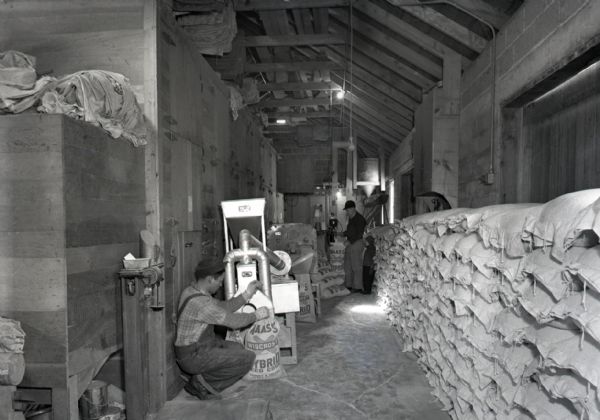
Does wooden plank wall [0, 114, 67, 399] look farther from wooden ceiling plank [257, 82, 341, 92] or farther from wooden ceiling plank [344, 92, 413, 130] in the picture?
wooden ceiling plank [344, 92, 413, 130]

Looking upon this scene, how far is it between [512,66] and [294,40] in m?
3.29

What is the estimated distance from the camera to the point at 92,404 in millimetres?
2504

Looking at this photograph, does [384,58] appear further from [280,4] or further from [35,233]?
[35,233]

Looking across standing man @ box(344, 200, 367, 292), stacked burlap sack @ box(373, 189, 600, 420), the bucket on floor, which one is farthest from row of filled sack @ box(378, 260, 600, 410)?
standing man @ box(344, 200, 367, 292)

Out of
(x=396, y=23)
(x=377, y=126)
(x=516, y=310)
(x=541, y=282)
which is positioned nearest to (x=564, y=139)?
(x=516, y=310)

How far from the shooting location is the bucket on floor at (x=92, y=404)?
8.19 feet

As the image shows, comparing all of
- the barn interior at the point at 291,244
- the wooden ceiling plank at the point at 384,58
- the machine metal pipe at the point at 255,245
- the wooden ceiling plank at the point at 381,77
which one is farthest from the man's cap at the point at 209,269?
the wooden ceiling plank at the point at 381,77

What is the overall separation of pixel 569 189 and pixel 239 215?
10.6 feet

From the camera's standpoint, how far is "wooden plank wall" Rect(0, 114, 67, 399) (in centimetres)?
205

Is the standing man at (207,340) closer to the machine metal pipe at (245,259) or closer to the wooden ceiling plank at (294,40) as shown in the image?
the machine metal pipe at (245,259)

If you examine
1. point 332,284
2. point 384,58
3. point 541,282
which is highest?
point 384,58

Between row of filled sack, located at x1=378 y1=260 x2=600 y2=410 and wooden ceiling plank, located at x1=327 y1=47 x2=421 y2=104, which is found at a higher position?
wooden ceiling plank, located at x1=327 y1=47 x2=421 y2=104

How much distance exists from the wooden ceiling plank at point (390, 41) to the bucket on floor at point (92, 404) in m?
5.43

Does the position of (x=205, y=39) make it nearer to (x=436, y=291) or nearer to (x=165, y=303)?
(x=165, y=303)
